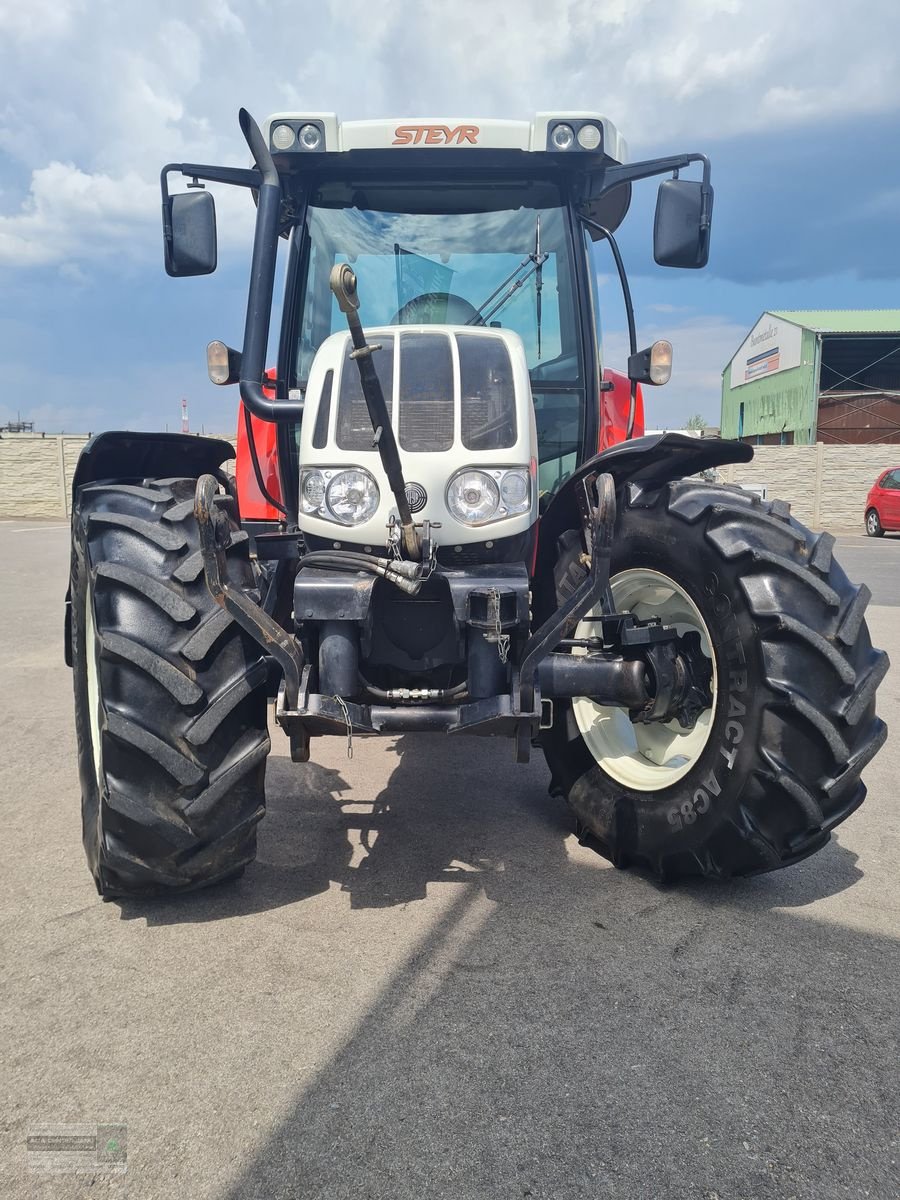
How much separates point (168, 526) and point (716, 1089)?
2020 millimetres

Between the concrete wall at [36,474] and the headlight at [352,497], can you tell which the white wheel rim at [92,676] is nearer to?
the headlight at [352,497]

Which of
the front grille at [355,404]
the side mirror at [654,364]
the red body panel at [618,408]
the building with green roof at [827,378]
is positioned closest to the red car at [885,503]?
the building with green roof at [827,378]

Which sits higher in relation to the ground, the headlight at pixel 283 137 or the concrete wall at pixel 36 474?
the headlight at pixel 283 137

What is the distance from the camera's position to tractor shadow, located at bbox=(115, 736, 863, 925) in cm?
274

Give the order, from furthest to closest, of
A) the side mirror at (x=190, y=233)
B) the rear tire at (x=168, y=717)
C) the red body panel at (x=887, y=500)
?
the red body panel at (x=887, y=500), the side mirror at (x=190, y=233), the rear tire at (x=168, y=717)

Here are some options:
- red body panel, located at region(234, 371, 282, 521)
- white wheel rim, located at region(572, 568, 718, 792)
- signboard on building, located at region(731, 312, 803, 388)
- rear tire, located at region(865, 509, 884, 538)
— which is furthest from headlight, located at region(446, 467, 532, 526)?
signboard on building, located at region(731, 312, 803, 388)

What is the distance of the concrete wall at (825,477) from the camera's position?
1953 cm

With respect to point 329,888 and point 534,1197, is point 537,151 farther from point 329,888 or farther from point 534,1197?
point 534,1197

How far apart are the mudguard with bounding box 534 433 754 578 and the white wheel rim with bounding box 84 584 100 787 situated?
150cm

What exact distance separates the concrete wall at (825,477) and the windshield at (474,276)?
16642 millimetres

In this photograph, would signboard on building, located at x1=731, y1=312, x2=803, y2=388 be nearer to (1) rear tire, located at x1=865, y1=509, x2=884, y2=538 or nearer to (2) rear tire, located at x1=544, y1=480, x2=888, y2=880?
(1) rear tire, located at x1=865, y1=509, x2=884, y2=538

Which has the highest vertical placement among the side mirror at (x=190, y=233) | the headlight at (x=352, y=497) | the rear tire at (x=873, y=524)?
the side mirror at (x=190, y=233)

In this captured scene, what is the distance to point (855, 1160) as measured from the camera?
1.70 meters

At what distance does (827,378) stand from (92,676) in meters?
34.1
